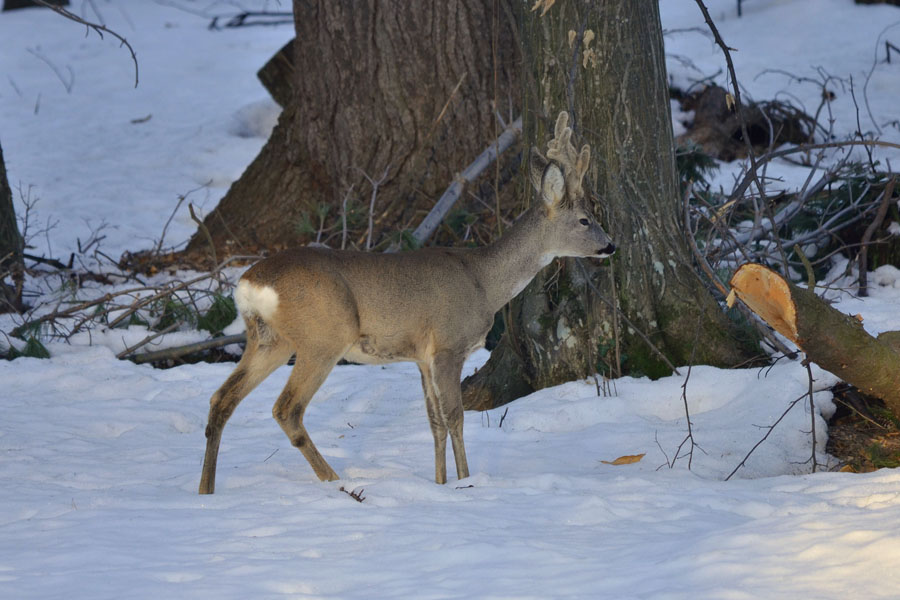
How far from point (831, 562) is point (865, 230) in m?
5.11

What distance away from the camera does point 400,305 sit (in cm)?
509

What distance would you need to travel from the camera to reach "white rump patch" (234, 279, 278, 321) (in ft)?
16.0

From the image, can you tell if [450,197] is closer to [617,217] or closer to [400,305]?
[617,217]

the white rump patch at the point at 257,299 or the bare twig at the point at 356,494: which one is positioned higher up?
the white rump patch at the point at 257,299

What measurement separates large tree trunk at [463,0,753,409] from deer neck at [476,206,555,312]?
2.19 feet

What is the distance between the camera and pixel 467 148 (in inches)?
344

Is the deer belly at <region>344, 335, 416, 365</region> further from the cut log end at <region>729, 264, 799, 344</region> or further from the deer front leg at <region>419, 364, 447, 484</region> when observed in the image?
the cut log end at <region>729, 264, 799, 344</region>

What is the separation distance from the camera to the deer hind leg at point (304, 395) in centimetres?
493

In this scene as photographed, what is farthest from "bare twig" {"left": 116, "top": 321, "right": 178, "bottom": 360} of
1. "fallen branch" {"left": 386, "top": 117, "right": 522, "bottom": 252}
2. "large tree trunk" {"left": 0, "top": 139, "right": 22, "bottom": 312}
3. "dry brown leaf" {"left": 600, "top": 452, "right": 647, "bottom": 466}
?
"dry brown leaf" {"left": 600, "top": 452, "right": 647, "bottom": 466}

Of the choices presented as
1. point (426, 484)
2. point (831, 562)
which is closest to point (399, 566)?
point (426, 484)

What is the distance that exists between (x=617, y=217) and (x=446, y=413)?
67.8 inches

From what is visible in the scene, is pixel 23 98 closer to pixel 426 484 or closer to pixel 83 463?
pixel 83 463

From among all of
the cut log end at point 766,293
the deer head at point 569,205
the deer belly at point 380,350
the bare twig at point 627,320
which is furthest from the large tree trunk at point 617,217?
the cut log end at point 766,293

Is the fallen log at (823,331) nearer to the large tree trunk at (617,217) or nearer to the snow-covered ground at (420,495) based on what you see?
the snow-covered ground at (420,495)
